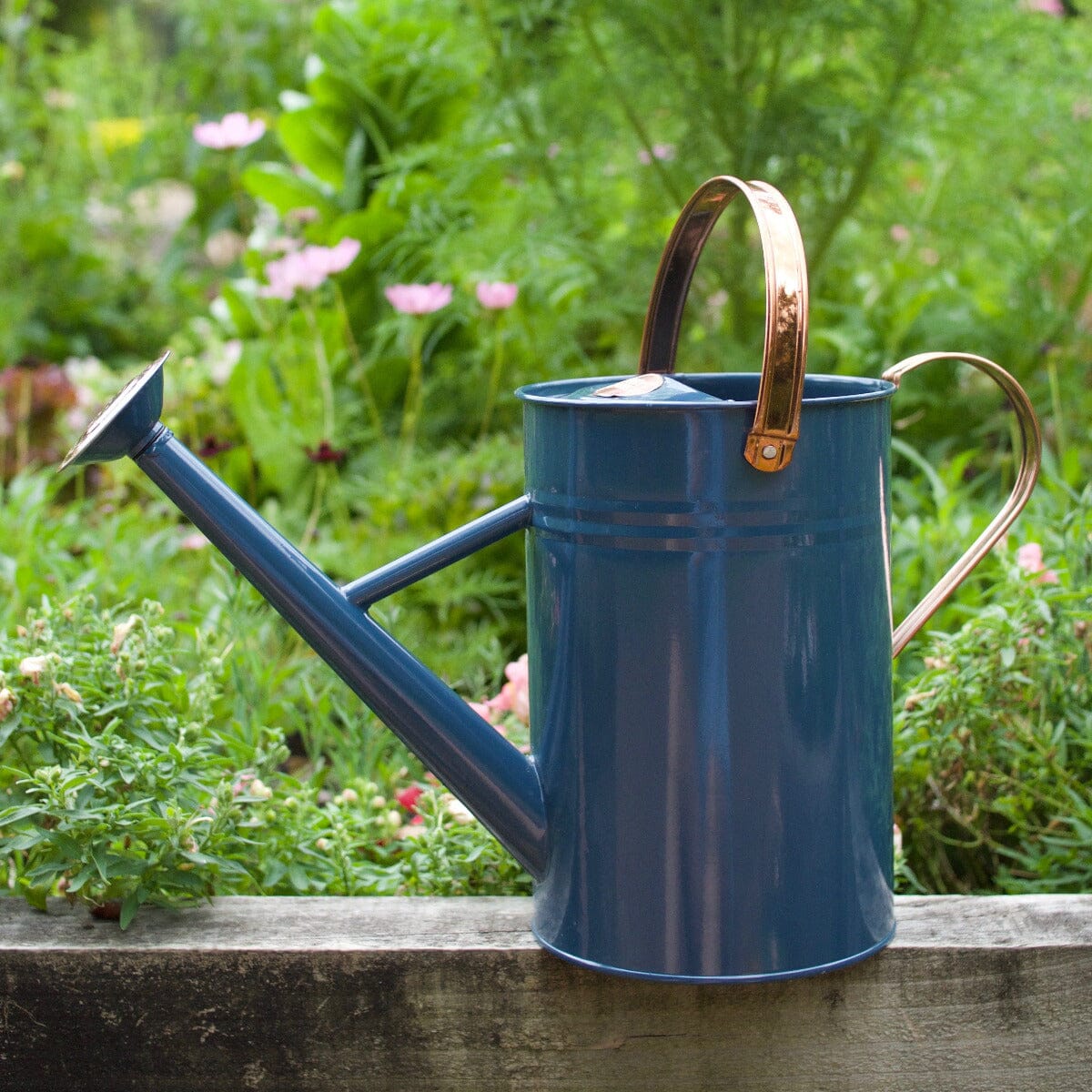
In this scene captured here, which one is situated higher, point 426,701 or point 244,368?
point 244,368

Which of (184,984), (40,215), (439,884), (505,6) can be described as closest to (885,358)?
(505,6)

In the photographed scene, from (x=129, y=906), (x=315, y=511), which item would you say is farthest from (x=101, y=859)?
(x=315, y=511)

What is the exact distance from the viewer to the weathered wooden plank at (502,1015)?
3.22 feet

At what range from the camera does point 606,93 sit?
7.43 ft

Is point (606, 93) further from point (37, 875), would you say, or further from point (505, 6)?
point (37, 875)

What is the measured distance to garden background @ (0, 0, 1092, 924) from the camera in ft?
3.79

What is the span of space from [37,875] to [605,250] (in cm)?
159

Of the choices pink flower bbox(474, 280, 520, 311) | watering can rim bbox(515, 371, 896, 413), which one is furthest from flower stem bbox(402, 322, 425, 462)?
watering can rim bbox(515, 371, 896, 413)

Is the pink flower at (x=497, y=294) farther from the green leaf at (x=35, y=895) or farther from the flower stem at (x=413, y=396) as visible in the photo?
the green leaf at (x=35, y=895)

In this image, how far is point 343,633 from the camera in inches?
36.0

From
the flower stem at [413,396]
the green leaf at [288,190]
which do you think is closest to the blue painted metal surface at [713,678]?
the flower stem at [413,396]

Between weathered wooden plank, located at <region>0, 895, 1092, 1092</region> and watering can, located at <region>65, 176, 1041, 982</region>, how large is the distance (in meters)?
0.08

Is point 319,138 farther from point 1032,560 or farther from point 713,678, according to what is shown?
point 713,678

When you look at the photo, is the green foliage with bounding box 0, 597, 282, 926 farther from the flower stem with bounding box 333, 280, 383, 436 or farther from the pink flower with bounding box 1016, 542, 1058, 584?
the flower stem with bounding box 333, 280, 383, 436
